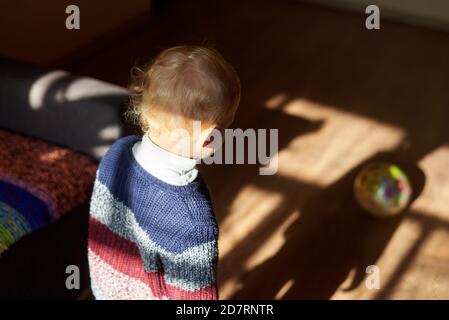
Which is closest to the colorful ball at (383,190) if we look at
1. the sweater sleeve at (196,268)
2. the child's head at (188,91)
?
the sweater sleeve at (196,268)

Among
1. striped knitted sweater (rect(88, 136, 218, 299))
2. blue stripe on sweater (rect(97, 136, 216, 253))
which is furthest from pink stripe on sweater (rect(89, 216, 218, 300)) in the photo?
blue stripe on sweater (rect(97, 136, 216, 253))

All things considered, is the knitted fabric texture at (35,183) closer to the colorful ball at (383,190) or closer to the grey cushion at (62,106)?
the grey cushion at (62,106)

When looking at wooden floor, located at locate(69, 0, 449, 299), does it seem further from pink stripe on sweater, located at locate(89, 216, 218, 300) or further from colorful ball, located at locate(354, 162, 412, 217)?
pink stripe on sweater, located at locate(89, 216, 218, 300)

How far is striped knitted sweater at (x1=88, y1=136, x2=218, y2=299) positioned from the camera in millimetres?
1090

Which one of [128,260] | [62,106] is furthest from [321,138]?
[128,260]

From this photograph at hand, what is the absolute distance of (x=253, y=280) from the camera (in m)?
2.08

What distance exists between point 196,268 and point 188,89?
1.13 feet

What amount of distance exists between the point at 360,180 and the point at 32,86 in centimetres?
132

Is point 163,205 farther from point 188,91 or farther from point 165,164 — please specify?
point 188,91

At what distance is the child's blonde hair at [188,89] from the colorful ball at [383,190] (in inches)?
55.3

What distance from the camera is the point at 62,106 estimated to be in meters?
1.88
